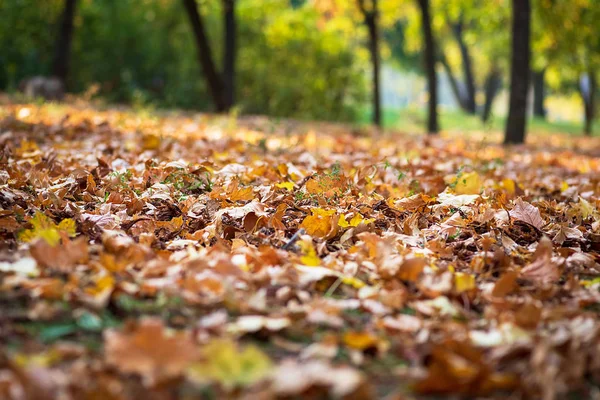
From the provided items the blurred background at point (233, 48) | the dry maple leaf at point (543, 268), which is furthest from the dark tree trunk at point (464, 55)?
the dry maple leaf at point (543, 268)

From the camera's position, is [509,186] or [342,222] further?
[509,186]

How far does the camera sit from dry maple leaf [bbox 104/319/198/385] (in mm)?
1403

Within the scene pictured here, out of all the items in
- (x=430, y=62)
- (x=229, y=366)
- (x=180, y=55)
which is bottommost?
(x=229, y=366)

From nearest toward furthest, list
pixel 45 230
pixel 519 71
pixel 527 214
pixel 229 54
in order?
pixel 45 230 < pixel 527 214 < pixel 519 71 < pixel 229 54

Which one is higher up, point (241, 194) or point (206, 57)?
point (206, 57)

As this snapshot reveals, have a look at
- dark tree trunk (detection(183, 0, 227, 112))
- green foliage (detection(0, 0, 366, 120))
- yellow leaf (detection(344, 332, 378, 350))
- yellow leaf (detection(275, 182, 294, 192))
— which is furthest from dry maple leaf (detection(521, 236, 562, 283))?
green foliage (detection(0, 0, 366, 120))

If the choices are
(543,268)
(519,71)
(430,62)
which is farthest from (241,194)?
(430,62)

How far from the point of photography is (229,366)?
1.41m

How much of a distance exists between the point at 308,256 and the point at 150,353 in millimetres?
929

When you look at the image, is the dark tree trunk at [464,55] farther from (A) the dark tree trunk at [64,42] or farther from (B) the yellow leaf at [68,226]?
(B) the yellow leaf at [68,226]

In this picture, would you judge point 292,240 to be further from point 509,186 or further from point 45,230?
point 509,186

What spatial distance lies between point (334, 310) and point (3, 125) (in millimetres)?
4611

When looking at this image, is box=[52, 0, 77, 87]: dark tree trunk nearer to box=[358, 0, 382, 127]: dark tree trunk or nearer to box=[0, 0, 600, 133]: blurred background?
box=[0, 0, 600, 133]: blurred background

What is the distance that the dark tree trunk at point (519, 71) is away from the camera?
8.88 m
